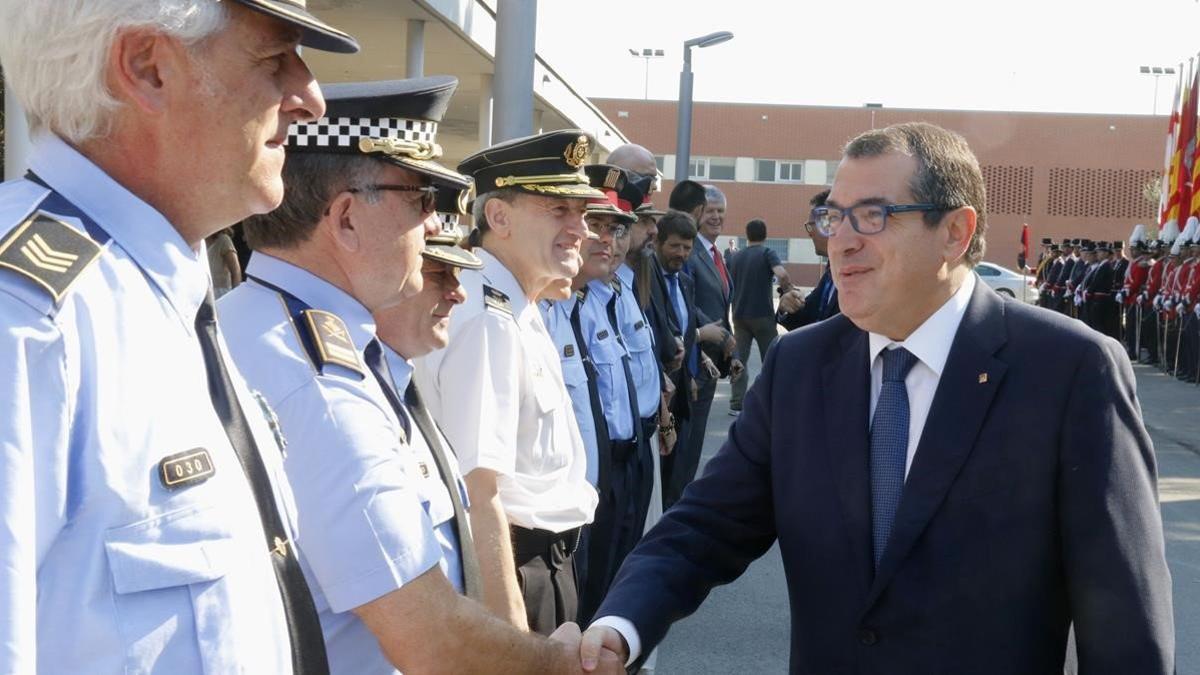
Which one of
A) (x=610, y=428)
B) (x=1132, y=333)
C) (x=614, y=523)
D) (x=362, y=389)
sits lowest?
(x=1132, y=333)

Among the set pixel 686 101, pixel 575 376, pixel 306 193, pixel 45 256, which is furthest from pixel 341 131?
pixel 686 101

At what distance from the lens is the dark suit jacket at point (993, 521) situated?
8.19 feet

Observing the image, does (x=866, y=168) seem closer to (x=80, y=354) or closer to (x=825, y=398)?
(x=825, y=398)

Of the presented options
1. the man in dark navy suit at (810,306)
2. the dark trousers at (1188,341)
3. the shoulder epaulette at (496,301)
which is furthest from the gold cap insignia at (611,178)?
the dark trousers at (1188,341)

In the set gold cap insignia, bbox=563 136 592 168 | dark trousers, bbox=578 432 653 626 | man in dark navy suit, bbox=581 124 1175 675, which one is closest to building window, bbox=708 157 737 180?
dark trousers, bbox=578 432 653 626

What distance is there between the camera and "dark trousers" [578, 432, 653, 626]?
17.1ft

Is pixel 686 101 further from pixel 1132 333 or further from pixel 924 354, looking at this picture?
pixel 924 354

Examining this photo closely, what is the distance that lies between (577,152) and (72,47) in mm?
2924

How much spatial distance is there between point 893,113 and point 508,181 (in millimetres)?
55949

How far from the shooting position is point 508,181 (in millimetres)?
4305

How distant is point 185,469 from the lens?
4.88 ft

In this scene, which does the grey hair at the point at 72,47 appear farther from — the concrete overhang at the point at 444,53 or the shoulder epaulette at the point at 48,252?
the concrete overhang at the point at 444,53

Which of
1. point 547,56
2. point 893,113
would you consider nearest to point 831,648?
point 547,56

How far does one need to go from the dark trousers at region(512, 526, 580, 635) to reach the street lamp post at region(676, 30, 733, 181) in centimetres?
1710
